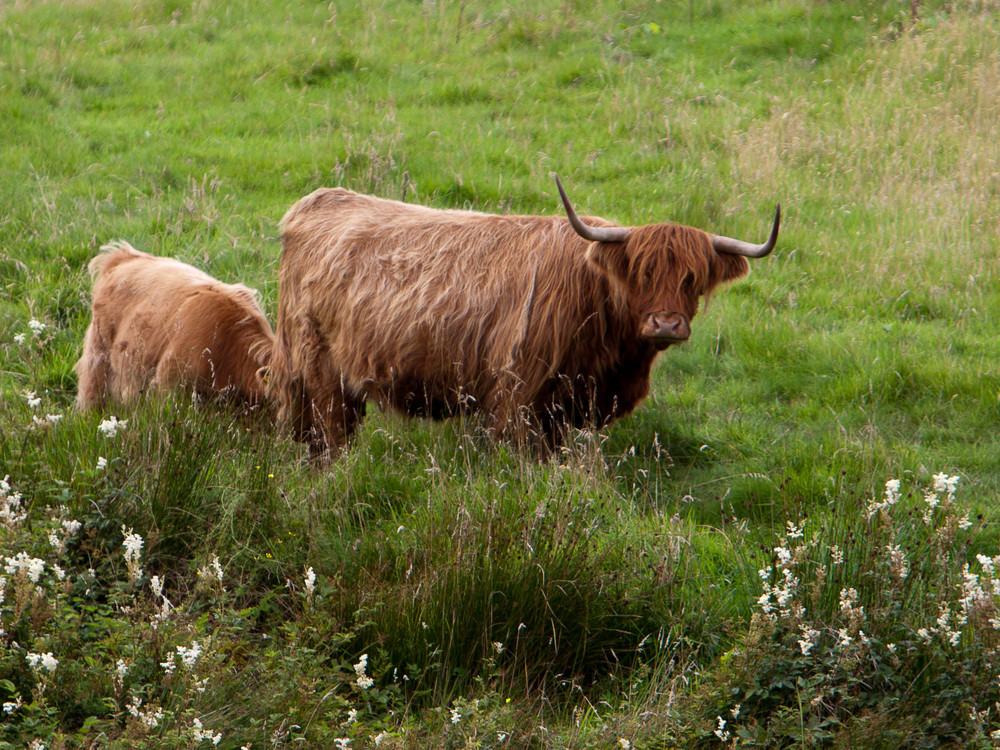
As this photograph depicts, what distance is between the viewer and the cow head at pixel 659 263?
15.3 ft

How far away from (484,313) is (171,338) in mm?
1893

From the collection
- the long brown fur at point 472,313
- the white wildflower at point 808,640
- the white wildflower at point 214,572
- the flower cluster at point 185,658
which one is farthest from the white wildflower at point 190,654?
the long brown fur at point 472,313

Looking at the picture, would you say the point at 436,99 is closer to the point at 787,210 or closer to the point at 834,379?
the point at 787,210

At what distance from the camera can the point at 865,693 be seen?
3.06m

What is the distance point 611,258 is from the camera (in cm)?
488

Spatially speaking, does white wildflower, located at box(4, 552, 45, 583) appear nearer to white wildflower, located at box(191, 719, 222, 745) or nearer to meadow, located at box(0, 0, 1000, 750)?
meadow, located at box(0, 0, 1000, 750)

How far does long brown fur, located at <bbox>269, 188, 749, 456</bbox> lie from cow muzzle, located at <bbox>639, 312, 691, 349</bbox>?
0.08 meters

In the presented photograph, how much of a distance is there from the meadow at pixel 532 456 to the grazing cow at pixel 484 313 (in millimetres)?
274

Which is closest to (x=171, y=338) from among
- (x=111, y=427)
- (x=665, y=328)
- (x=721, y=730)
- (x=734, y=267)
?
(x=111, y=427)

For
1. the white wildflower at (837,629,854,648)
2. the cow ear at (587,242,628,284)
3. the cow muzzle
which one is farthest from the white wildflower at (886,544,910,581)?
the cow ear at (587,242,628,284)

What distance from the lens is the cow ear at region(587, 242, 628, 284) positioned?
485 cm

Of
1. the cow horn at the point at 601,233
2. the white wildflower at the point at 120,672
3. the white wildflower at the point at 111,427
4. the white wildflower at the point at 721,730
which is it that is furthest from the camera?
the cow horn at the point at 601,233

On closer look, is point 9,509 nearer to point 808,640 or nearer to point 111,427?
point 111,427

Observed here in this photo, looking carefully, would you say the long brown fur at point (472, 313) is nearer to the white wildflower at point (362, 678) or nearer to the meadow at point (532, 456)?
the meadow at point (532, 456)
